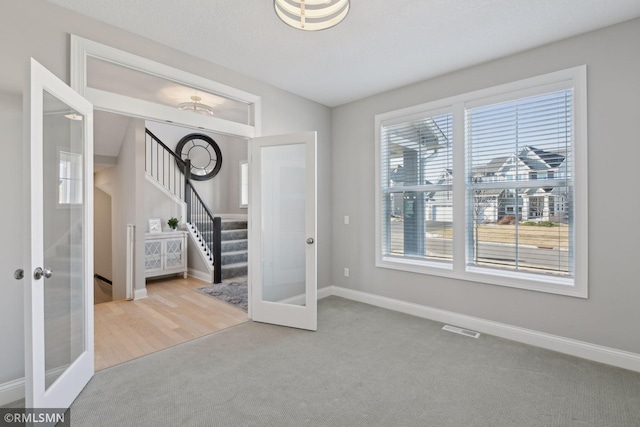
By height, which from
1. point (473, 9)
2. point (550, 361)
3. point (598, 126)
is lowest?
point (550, 361)

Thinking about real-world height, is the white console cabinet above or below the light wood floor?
above

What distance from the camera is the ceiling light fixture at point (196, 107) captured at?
10.0 feet

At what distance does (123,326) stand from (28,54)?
266 cm

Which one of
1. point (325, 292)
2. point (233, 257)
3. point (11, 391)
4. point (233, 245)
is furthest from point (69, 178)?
point (233, 245)

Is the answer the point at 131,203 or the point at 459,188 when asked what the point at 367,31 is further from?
the point at 131,203

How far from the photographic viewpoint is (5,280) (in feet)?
6.94

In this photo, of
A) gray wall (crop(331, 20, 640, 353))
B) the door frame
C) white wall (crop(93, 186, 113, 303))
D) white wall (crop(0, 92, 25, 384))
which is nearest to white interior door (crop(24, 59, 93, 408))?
the door frame

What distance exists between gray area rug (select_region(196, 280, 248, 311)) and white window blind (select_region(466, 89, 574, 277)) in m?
2.98

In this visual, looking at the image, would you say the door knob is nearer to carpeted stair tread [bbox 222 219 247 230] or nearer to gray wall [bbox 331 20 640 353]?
gray wall [bbox 331 20 640 353]

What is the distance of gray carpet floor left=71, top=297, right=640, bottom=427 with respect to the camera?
193 cm

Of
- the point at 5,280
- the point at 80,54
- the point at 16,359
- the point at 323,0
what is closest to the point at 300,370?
the point at 16,359

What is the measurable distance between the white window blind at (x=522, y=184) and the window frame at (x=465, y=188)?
6 centimetres

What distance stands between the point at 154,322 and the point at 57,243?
5.98ft

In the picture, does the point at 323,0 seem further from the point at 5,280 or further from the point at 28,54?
the point at 5,280
